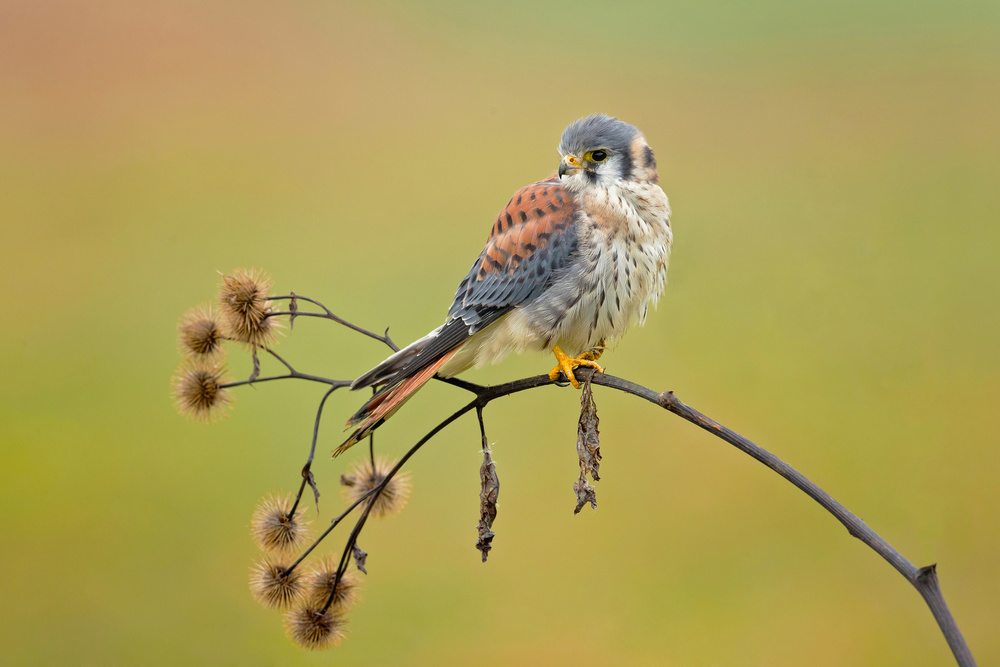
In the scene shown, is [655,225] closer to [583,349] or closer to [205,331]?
[583,349]

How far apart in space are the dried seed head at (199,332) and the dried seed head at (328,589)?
0.46 meters

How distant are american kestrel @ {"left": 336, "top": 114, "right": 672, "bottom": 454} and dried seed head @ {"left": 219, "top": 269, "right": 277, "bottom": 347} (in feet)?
0.96

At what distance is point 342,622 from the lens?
52.6 inches

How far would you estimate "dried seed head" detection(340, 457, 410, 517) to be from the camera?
1.46 metres

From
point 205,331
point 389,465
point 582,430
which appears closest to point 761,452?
point 582,430

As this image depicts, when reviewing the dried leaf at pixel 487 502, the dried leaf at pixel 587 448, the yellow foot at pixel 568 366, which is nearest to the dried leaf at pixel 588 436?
the dried leaf at pixel 587 448

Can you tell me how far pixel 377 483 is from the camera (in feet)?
4.73

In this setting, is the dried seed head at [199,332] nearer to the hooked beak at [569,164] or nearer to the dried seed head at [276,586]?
the dried seed head at [276,586]

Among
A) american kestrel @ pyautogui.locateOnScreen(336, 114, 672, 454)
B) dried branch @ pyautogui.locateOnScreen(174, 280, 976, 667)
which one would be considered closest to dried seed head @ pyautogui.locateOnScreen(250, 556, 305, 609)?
dried branch @ pyautogui.locateOnScreen(174, 280, 976, 667)

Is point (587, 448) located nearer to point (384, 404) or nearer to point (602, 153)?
point (384, 404)

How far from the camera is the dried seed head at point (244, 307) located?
4.38ft

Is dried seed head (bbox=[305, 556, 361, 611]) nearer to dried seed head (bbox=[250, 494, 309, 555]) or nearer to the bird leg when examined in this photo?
dried seed head (bbox=[250, 494, 309, 555])

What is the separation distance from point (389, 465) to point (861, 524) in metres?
0.93

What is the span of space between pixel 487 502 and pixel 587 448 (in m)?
0.18
